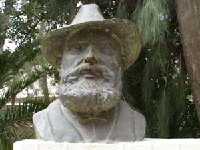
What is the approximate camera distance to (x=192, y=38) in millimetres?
4281

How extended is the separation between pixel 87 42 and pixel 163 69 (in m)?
2.31

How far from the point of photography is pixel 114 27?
9.58 feet

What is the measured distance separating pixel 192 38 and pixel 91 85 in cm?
161

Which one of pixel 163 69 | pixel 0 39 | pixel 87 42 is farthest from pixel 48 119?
pixel 0 39

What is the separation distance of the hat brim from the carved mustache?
0.52ft

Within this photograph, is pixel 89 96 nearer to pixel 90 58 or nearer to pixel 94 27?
pixel 90 58

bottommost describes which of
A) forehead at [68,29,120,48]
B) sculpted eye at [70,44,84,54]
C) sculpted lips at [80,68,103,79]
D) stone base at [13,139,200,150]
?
stone base at [13,139,200,150]

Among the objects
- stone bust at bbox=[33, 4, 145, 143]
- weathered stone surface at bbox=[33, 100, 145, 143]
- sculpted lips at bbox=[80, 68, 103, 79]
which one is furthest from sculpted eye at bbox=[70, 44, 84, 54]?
weathered stone surface at bbox=[33, 100, 145, 143]

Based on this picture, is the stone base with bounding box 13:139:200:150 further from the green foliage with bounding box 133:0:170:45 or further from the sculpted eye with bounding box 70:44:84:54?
the green foliage with bounding box 133:0:170:45

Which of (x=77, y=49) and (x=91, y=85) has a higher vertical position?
(x=77, y=49)

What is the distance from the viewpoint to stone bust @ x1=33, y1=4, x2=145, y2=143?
2.86 metres

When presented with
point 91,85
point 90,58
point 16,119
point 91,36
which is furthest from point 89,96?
point 16,119

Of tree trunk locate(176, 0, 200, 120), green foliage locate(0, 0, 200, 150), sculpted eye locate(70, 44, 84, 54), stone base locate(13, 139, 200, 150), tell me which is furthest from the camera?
green foliage locate(0, 0, 200, 150)

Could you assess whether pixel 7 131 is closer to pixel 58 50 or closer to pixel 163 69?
pixel 163 69
